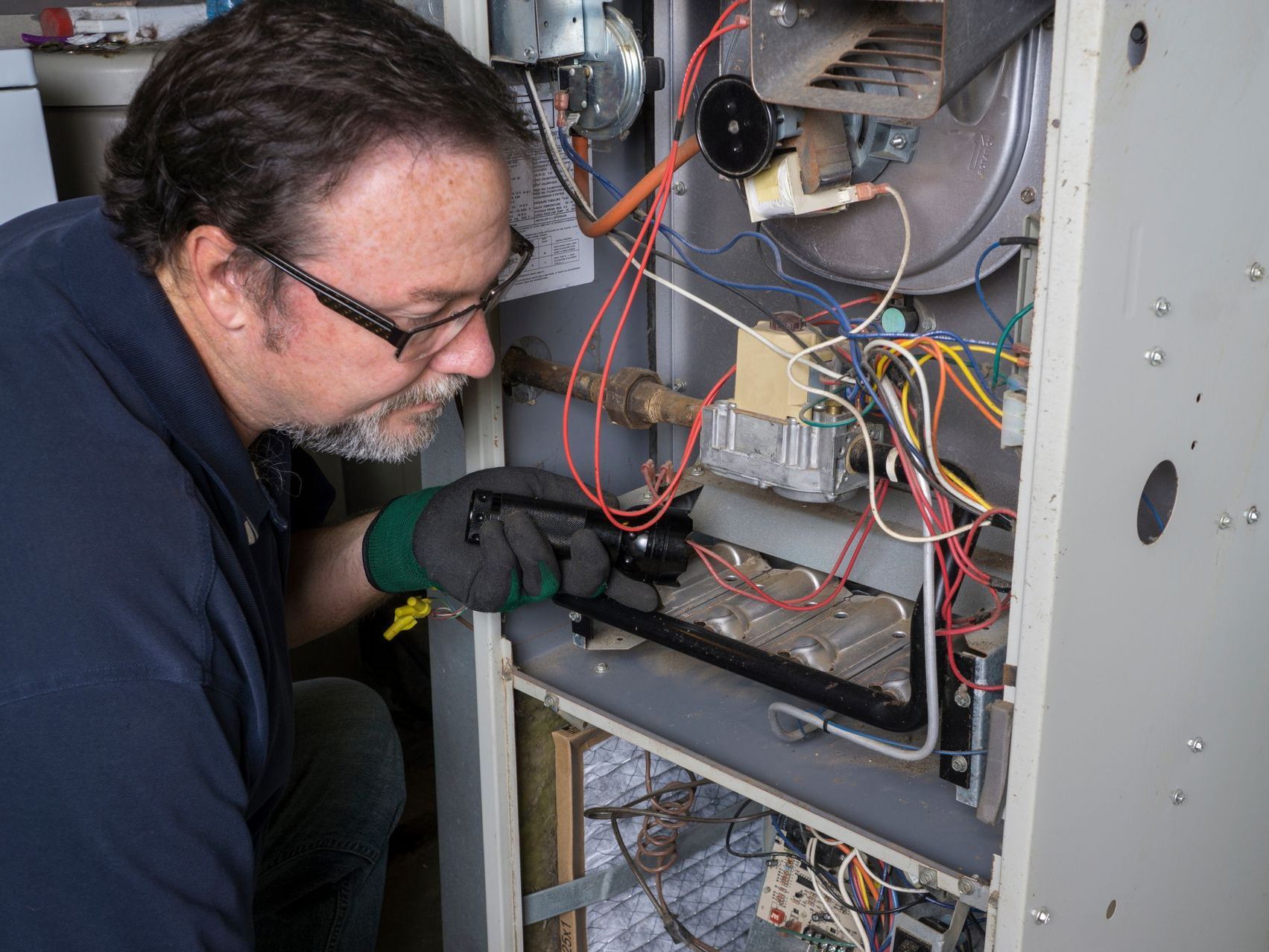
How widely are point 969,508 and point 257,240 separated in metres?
0.62

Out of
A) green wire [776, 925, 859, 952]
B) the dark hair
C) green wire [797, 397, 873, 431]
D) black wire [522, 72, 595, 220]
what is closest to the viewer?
the dark hair

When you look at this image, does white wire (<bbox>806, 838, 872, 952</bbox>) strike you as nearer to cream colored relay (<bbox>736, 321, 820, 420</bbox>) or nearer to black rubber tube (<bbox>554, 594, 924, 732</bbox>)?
black rubber tube (<bbox>554, 594, 924, 732</bbox>)

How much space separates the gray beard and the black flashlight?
0.10 metres

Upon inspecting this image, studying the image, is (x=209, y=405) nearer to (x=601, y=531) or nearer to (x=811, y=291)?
(x=601, y=531)

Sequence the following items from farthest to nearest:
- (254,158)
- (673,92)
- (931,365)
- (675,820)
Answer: (675,820), (673,92), (931,365), (254,158)

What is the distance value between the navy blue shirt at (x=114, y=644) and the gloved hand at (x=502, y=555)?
0.93ft

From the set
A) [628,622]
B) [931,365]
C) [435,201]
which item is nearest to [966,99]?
[931,365]

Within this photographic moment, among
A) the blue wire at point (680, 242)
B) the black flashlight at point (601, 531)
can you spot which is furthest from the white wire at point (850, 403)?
the black flashlight at point (601, 531)

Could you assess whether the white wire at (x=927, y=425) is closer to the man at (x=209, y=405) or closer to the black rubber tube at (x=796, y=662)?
the black rubber tube at (x=796, y=662)

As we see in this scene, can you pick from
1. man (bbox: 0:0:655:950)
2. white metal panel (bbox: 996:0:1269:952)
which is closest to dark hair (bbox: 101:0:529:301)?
man (bbox: 0:0:655:950)

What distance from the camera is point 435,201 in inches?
36.5

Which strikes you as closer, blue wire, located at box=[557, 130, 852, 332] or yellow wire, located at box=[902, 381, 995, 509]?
yellow wire, located at box=[902, 381, 995, 509]

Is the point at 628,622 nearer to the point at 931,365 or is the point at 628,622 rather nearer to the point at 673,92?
the point at 931,365

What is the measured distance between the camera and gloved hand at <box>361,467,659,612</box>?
118 centimetres
